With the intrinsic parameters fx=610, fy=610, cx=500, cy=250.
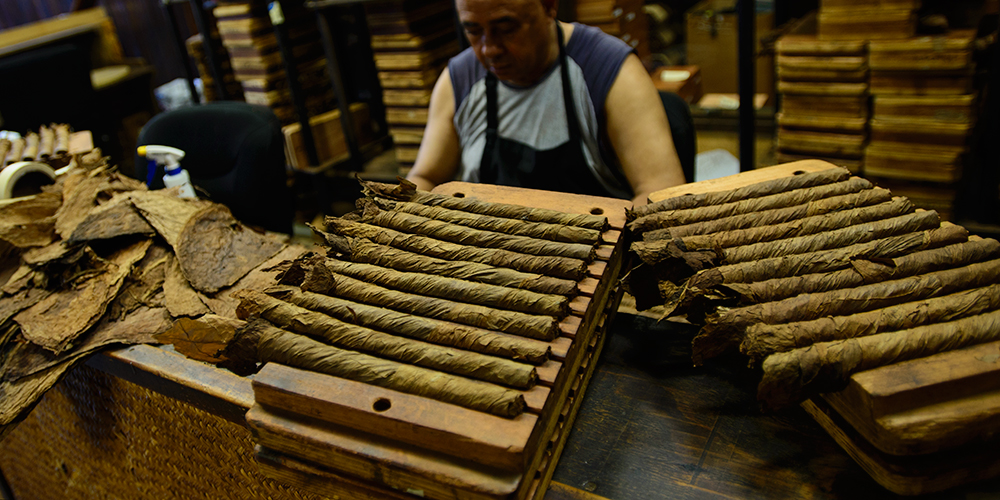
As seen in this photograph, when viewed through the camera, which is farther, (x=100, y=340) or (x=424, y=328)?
(x=100, y=340)

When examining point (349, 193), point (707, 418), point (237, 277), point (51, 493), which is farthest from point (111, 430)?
point (349, 193)

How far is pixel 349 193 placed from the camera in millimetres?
5723

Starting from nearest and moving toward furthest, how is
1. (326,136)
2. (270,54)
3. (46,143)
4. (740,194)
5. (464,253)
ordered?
(464,253) < (740,194) < (46,143) < (270,54) < (326,136)

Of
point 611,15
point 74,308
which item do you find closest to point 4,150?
point 74,308

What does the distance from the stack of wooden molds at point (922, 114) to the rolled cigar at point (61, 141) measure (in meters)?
3.79

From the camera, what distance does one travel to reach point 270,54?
4.89 metres

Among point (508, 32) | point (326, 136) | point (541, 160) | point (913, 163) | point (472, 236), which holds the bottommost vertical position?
point (913, 163)

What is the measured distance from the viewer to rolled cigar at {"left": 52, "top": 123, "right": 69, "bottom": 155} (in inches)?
96.0

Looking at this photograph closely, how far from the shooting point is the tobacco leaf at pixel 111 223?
1748 millimetres

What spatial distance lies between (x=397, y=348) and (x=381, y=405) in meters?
0.12

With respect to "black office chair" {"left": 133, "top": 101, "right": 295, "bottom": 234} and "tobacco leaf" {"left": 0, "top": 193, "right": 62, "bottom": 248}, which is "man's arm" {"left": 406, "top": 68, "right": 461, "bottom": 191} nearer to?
"black office chair" {"left": 133, "top": 101, "right": 295, "bottom": 234}

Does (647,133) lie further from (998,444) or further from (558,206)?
(998,444)

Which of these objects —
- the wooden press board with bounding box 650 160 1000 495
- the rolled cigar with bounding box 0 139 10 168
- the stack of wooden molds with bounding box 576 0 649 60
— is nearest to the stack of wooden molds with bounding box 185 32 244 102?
the rolled cigar with bounding box 0 139 10 168

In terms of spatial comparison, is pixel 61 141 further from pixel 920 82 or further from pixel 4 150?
pixel 920 82
